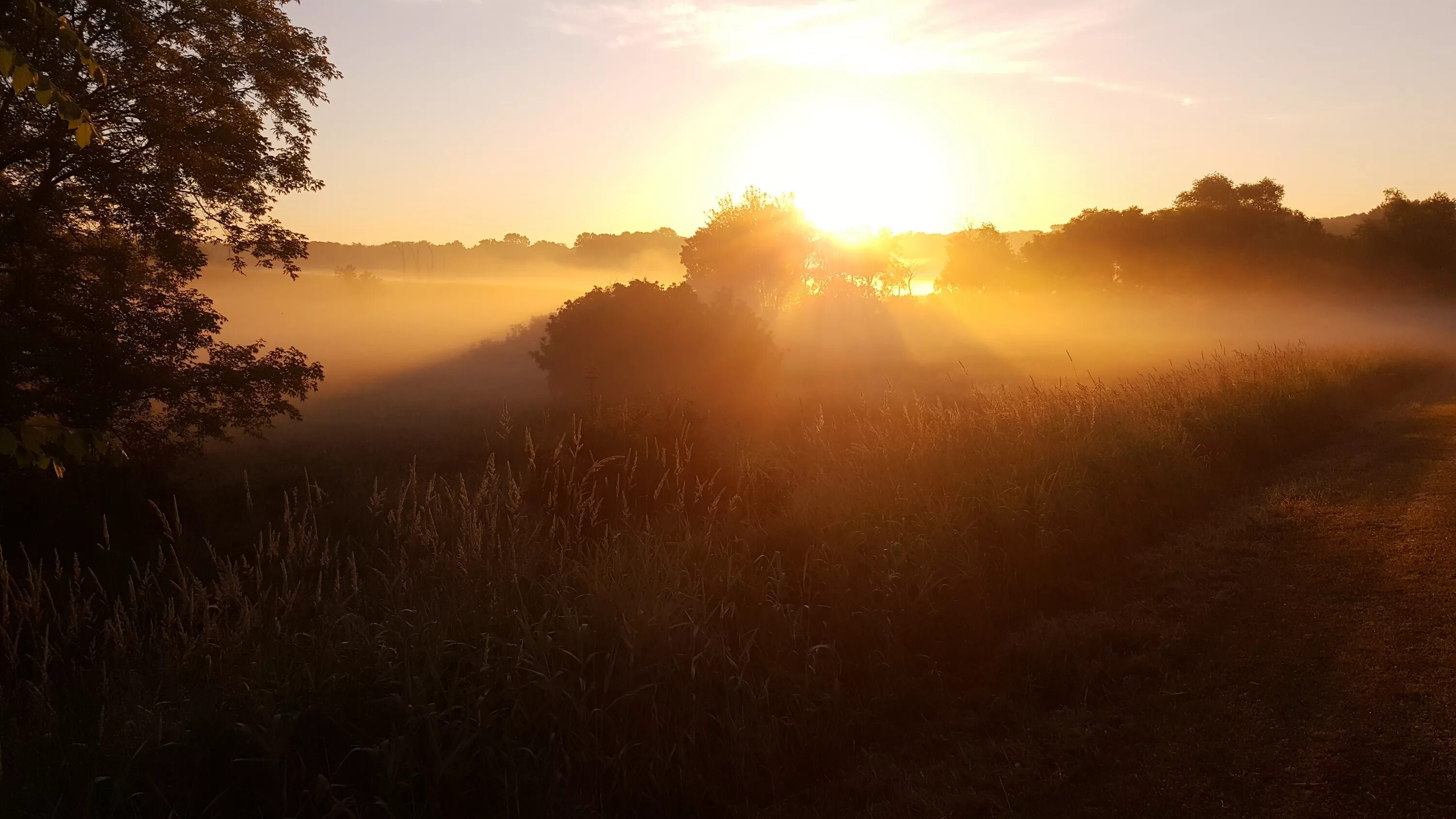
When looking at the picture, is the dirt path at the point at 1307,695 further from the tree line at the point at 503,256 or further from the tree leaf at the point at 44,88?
the tree line at the point at 503,256

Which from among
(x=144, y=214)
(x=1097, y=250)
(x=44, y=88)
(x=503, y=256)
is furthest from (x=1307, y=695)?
(x=503, y=256)

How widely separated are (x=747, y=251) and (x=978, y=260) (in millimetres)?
32020

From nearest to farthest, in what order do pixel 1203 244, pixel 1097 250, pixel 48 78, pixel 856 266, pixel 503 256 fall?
pixel 48 78, pixel 1203 244, pixel 1097 250, pixel 856 266, pixel 503 256

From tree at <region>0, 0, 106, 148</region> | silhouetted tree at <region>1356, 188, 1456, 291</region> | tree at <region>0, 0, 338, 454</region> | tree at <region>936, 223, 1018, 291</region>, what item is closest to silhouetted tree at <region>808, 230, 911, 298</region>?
tree at <region>936, 223, 1018, 291</region>

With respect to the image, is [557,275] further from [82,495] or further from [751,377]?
[82,495]

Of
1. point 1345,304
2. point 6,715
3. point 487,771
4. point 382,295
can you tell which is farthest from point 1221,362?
point 382,295

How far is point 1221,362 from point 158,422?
2131cm

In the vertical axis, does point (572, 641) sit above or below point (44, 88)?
below

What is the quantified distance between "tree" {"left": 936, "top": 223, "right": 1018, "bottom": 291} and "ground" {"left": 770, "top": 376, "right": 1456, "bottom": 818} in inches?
3073

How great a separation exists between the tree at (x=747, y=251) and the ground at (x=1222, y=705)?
57.5 meters

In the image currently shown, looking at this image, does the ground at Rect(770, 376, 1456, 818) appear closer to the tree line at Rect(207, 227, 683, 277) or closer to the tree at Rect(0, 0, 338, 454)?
the tree at Rect(0, 0, 338, 454)

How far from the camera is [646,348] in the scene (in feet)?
98.8

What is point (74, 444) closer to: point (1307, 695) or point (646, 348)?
point (1307, 695)

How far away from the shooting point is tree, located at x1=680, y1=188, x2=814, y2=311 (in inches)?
2520
